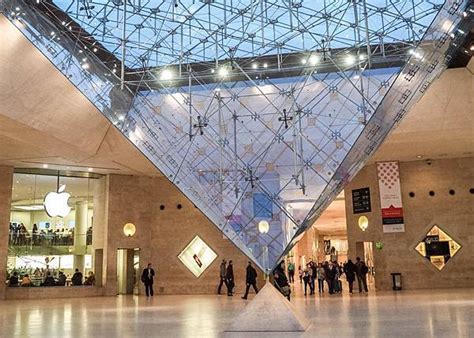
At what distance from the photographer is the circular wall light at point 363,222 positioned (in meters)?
17.2

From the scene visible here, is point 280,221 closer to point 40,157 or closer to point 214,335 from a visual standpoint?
point 214,335

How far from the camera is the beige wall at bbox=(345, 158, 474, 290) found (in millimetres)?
16266

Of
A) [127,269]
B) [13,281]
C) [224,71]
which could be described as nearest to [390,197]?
[224,71]

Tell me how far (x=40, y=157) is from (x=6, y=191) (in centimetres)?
196

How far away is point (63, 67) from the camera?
10.2 m

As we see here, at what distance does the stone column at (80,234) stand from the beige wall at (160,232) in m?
0.77

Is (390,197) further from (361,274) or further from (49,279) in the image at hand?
(49,279)

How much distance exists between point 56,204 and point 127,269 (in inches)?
143

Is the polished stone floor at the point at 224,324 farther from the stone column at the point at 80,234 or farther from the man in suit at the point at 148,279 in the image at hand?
the stone column at the point at 80,234

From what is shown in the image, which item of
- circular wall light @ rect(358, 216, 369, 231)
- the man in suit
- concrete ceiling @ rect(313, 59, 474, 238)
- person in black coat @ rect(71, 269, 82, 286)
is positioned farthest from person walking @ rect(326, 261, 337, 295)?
person in black coat @ rect(71, 269, 82, 286)

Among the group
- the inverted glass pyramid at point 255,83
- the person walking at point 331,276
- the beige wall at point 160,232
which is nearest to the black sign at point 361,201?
the person walking at point 331,276

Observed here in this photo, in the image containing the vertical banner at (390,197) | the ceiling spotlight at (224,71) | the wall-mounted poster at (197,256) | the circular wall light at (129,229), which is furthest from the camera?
the wall-mounted poster at (197,256)

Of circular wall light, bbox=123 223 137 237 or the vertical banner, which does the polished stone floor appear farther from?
circular wall light, bbox=123 223 137 237

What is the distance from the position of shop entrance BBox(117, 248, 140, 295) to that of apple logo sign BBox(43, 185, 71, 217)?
2552mm
